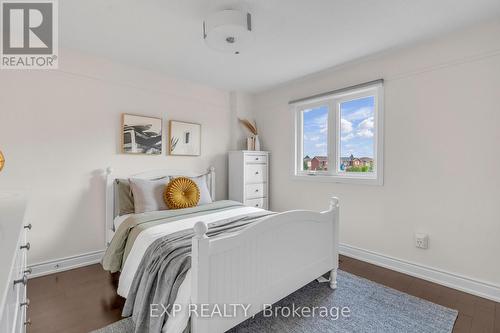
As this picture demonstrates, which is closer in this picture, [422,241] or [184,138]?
[422,241]

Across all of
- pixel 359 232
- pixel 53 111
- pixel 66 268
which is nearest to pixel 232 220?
pixel 359 232

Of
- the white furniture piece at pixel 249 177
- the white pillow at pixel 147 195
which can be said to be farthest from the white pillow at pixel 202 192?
the white furniture piece at pixel 249 177

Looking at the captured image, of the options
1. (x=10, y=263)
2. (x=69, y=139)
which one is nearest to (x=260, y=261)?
(x=10, y=263)

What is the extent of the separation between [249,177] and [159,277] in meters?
2.29

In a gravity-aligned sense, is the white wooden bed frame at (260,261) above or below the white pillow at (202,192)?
below

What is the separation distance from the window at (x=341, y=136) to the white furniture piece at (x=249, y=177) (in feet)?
1.75

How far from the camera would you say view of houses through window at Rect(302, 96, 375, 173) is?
115 inches

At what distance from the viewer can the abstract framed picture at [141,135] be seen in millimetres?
2945

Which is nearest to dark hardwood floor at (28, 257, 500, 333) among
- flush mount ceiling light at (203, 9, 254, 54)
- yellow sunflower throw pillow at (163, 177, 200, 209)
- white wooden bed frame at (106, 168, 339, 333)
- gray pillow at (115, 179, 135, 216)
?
gray pillow at (115, 179, 135, 216)

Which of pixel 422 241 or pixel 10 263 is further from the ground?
pixel 10 263

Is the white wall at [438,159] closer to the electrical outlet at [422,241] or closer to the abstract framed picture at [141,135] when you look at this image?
the electrical outlet at [422,241]

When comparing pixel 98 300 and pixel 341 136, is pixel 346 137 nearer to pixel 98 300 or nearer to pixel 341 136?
pixel 341 136

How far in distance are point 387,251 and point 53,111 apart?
3774 millimetres

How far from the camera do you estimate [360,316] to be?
6.01ft
